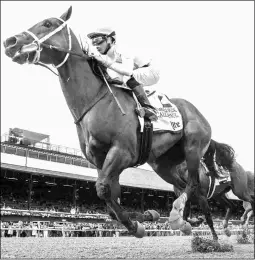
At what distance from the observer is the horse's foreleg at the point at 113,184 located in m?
4.58

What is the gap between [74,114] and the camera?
5098 millimetres

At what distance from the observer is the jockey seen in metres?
5.21

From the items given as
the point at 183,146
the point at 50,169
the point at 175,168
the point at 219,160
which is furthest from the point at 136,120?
the point at 50,169

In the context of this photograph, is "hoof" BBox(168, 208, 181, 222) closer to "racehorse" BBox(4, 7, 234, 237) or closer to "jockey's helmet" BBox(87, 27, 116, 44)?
"racehorse" BBox(4, 7, 234, 237)

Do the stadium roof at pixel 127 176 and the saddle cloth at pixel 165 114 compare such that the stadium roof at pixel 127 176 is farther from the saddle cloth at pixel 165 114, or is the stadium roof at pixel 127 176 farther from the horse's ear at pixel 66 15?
the horse's ear at pixel 66 15

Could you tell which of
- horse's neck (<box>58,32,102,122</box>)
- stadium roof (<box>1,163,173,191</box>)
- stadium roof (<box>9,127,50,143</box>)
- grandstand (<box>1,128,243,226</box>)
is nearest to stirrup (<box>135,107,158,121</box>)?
horse's neck (<box>58,32,102,122</box>)

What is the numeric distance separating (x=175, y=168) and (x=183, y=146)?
0.60 metres

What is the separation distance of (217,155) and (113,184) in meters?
4.88

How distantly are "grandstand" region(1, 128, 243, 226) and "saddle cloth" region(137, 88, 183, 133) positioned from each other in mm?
20988

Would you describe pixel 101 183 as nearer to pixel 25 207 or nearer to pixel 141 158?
pixel 141 158

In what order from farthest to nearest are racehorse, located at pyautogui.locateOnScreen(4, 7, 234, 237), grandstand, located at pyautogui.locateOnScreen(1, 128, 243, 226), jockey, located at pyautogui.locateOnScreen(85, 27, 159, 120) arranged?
grandstand, located at pyautogui.locateOnScreen(1, 128, 243, 226)
jockey, located at pyautogui.locateOnScreen(85, 27, 159, 120)
racehorse, located at pyautogui.locateOnScreen(4, 7, 234, 237)

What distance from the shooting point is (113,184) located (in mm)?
Result: 4746

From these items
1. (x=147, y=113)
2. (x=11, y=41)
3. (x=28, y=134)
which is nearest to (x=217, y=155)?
(x=147, y=113)

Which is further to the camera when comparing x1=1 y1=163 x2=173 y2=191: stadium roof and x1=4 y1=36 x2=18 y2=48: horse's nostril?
x1=1 y1=163 x2=173 y2=191: stadium roof
